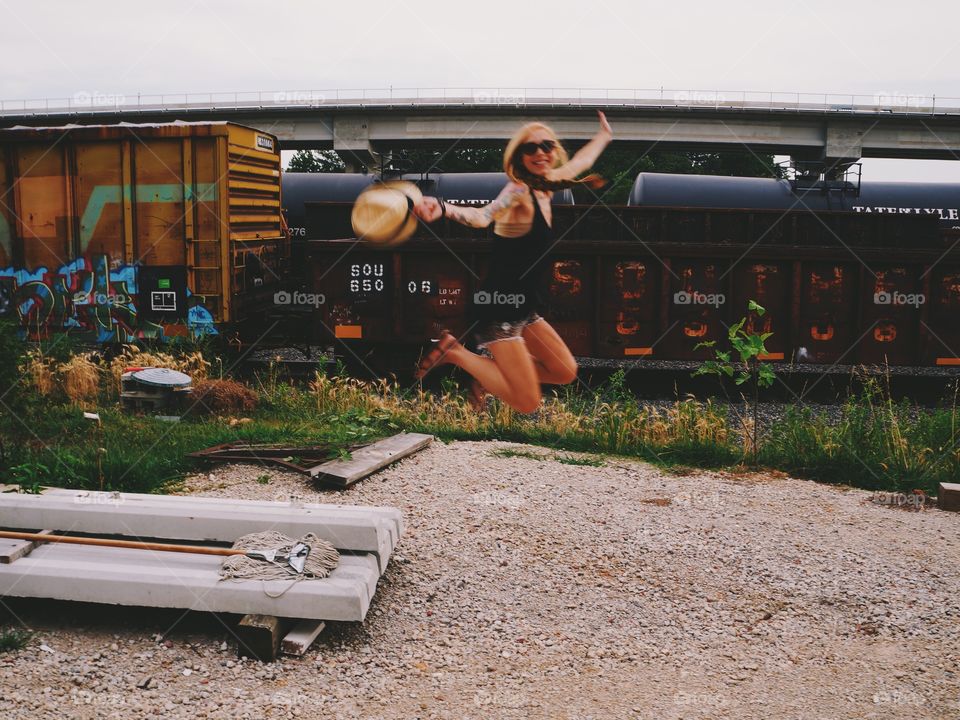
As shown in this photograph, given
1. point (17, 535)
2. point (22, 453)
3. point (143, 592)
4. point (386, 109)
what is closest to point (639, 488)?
point (143, 592)

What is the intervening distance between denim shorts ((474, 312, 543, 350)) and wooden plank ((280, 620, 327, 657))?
5.92m

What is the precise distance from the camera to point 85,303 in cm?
1145

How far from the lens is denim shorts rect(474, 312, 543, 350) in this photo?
32.2 ft

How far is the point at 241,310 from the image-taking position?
11.5m

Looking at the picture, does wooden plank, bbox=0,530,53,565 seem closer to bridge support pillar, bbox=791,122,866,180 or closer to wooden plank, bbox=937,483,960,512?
wooden plank, bbox=937,483,960,512

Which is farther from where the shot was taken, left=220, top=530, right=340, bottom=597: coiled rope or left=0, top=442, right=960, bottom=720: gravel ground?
left=220, top=530, right=340, bottom=597: coiled rope

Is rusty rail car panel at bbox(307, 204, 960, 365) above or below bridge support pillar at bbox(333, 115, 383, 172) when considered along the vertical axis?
below

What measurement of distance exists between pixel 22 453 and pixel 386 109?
3109 cm

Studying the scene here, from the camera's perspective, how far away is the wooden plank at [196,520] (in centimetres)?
475

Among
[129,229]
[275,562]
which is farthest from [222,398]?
[275,562]

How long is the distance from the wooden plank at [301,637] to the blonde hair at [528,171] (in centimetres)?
646

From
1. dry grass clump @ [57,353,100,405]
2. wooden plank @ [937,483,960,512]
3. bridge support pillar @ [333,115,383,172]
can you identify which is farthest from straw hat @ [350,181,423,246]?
bridge support pillar @ [333,115,383,172]

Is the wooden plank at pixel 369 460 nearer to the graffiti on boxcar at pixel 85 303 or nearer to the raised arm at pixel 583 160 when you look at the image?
the raised arm at pixel 583 160

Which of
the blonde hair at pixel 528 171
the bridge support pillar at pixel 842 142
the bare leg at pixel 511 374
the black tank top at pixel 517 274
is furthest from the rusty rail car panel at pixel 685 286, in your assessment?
the bridge support pillar at pixel 842 142
